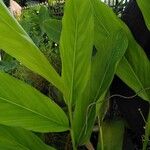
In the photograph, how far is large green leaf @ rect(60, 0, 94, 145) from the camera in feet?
2.28

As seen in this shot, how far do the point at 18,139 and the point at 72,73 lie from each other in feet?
0.61

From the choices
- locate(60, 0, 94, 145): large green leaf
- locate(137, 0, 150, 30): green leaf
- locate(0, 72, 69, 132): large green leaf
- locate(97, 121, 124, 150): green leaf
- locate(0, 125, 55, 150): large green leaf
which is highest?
locate(137, 0, 150, 30): green leaf

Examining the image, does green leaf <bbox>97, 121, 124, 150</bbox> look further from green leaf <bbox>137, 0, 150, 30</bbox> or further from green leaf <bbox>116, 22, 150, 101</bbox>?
green leaf <bbox>137, 0, 150, 30</bbox>

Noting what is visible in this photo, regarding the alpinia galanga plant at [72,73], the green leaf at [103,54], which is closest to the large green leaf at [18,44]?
the alpinia galanga plant at [72,73]

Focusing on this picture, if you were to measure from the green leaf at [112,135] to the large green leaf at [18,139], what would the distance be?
16cm

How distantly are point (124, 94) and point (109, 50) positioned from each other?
0.18 m

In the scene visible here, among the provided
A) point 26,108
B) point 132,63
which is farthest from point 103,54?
point 26,108

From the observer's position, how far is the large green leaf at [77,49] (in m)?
0.69

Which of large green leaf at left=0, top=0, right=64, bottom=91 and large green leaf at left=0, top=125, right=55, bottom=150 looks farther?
large green leaf at left=0, top=125, right=55, bottom=150

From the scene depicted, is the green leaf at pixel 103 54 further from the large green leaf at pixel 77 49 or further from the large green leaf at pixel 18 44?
the large green leaf at pixel 18 44

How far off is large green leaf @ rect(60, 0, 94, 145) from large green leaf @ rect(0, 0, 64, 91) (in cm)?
6

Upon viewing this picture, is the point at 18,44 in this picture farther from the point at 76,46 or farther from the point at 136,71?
the point at 136,71

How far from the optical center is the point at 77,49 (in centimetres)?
73

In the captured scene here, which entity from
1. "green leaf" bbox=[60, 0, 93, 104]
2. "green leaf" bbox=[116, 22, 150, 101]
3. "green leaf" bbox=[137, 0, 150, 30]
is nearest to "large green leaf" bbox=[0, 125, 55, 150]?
"green leaf" bbox=[60, 0, 93, 104]
